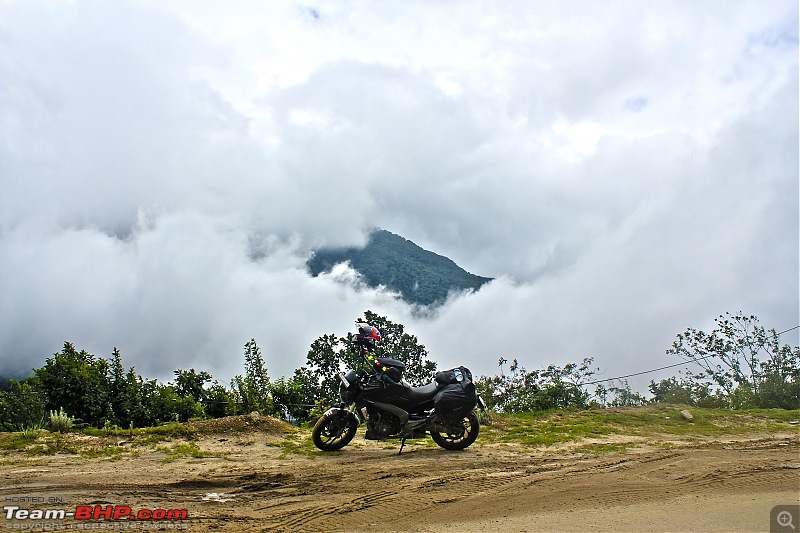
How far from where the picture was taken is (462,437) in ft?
27.3

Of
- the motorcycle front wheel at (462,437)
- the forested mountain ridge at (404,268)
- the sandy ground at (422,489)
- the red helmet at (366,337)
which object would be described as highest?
the forested mountain ridge at (404,268)

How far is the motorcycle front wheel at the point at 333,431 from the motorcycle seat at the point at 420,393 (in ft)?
2.84

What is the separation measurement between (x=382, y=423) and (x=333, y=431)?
717 millimetres

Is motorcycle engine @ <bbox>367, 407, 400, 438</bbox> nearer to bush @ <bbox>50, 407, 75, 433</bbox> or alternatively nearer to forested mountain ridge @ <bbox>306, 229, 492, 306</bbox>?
bush @ <bbox>50, 407, 75, 433</bbox>

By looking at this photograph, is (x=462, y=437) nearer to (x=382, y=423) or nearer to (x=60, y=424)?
(x=382, y=423)

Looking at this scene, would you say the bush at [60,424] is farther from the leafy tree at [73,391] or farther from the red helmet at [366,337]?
the red helmet at [366,337]

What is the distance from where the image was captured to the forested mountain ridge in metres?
85.1

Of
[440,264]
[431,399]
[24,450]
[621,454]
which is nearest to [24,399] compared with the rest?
[24,450]

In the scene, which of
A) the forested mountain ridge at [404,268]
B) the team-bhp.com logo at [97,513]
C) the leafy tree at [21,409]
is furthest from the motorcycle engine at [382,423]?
the forested mountain ridge at [404,268]

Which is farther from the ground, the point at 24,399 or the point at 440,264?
the point at 440,264

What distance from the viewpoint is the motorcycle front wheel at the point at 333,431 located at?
8.02m

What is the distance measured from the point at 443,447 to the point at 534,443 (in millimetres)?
1536

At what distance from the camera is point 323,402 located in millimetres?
12086

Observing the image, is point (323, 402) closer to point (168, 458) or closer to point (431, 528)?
point (168, 458)
